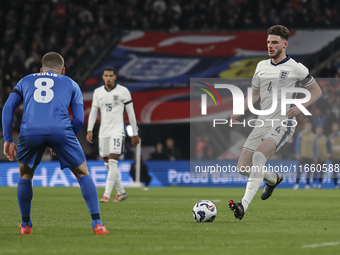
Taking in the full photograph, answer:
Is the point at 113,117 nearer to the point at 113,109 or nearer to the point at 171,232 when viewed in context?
the point at 113,109

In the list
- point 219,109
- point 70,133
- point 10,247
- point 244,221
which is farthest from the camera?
point 219,109

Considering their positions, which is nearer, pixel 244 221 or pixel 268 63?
pixel 244 221

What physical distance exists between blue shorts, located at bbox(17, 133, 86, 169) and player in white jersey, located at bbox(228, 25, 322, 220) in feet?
8.14

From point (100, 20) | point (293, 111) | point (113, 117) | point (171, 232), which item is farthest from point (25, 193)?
point (100, 20)

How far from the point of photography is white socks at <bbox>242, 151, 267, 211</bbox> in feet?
25.3

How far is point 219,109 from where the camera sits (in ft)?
69.1

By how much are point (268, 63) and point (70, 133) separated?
322 centimetres

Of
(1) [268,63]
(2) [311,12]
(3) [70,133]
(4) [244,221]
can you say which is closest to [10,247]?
(3) [70,133]

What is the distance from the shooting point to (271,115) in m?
7.94

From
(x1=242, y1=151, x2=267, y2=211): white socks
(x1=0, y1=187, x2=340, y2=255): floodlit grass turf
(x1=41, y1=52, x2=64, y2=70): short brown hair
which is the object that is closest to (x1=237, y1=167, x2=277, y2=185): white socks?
(x1=242, y1=151, x2=267, y2=211): white socks

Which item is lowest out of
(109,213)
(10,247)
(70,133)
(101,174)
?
(101,174)

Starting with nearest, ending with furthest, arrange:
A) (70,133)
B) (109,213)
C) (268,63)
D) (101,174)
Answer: (70,133), (268,63), (109,213), (101,174)

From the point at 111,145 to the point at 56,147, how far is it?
20.0 ft

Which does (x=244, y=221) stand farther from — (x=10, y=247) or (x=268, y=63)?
(x=10, y=247)
